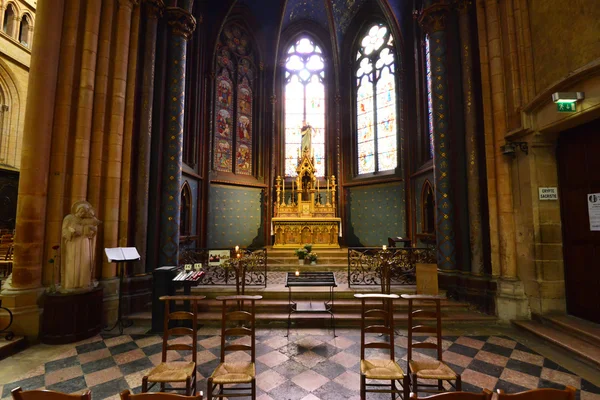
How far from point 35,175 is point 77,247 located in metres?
1.51

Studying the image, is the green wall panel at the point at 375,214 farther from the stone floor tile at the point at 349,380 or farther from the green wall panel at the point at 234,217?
the stone floor tile at the point at 349,380

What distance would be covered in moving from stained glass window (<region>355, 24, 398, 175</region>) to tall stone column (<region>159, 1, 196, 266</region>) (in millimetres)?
8327

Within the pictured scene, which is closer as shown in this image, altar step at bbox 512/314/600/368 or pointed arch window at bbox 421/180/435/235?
altar step at bbox 512/314/600/368

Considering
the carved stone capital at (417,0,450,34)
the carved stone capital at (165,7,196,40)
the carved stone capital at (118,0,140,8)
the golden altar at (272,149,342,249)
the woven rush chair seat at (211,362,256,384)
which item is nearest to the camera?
the woven rush chair seat at (211,362,256,384)

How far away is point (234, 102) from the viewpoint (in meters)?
13.7

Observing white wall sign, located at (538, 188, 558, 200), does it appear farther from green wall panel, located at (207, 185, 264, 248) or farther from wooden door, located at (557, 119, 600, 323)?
green wall panel, located at (207, 185, 264, 248)

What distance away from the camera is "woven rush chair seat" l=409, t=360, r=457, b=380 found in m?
3.00

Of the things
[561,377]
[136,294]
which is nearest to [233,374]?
[561,377]

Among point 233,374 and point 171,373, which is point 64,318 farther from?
point 233,374

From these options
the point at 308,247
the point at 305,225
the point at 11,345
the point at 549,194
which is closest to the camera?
the point at 11,345

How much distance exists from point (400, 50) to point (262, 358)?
41.2ft

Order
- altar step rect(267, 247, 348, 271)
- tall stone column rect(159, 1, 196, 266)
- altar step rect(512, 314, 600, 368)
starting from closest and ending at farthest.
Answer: altar step rect(512, 314, 600, 368) < tall stone column rect(159, 1, 196, 266) < altar step rect(267, 247, 348, 271)

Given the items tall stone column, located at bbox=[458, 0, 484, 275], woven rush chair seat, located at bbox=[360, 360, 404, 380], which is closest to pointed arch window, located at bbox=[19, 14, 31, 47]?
tall stone column, located at bbox=[458, 0, 484, 275]

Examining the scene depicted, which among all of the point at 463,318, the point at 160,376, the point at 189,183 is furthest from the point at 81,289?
the point at 463,318
